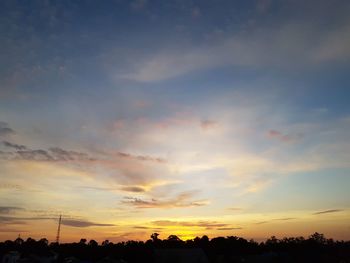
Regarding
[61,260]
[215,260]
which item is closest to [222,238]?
[215,260]

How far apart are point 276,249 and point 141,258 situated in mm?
53648

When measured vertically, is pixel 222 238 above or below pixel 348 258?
above

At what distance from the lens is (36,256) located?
289 feet

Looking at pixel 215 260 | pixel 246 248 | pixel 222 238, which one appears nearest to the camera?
pixel 215 260

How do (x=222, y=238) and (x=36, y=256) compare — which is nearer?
(x=36, y=256)

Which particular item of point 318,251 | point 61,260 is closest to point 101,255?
point 61,260

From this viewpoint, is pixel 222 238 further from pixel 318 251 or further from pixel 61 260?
pixel 61 260

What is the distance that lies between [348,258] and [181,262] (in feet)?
118

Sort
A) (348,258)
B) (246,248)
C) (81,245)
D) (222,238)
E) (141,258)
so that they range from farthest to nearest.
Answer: (222,238) → (246,248) → (81,245) → (348,258) → (141,258)

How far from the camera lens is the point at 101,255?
94.0 m

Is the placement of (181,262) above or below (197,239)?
below

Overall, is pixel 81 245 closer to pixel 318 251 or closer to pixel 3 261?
pixel 3 261

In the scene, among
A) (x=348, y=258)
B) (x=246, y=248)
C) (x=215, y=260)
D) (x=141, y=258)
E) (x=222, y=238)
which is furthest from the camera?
(x=222, y=238)

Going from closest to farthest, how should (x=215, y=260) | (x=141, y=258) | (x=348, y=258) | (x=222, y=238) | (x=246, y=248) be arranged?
(x=141, y=258) → (x=348, y=258) → (x=215, y=260) → (x=246, y=248) → (x=222, y=238)
